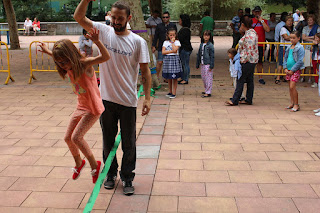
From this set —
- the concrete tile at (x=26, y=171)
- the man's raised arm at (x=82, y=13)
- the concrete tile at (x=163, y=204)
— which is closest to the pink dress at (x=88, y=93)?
the man's raised arm at (x=82, y=13)

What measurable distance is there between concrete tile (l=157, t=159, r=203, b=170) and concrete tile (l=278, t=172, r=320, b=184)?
38.0 inches

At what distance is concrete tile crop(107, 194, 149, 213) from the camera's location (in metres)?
3.73

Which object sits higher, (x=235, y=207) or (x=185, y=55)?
(x=185, y=55)

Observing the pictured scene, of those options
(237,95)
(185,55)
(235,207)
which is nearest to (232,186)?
(235,207)

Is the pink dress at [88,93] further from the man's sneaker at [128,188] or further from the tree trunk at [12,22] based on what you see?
the tree trunk at [12,22]

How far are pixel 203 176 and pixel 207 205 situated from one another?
0.72 meters

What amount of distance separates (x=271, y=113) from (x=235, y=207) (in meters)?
4.16

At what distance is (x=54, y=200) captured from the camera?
3.91m

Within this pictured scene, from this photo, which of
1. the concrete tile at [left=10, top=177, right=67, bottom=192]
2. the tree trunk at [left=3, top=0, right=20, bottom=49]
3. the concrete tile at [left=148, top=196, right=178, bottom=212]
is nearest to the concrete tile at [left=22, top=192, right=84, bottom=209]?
the concrete tile at [left=10, top=177, right=67, bottom=192]

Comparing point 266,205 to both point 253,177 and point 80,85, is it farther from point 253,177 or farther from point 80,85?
point 80,85

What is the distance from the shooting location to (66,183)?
4.32 metres

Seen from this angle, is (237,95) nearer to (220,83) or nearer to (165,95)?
(165,95)

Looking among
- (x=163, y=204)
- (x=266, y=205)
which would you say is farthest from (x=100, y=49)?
(x=266, y=205)

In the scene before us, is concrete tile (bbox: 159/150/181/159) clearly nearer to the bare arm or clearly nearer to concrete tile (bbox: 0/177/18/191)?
the bare arm
